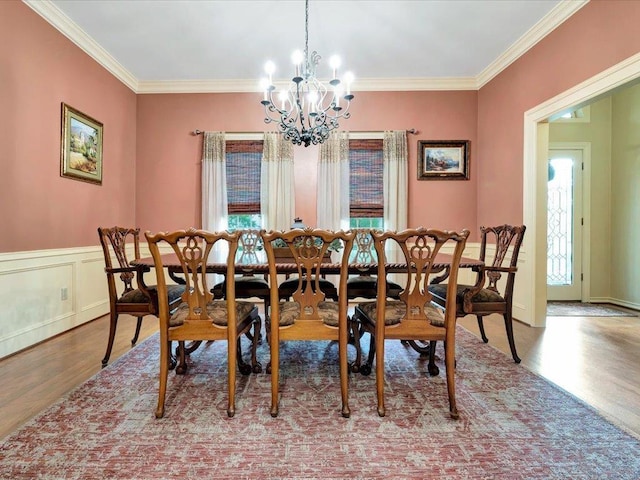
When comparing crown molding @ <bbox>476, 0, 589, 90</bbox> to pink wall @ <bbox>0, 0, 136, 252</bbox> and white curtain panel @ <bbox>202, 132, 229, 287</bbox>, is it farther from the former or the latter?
pink wall @ <bbox>0, 0, 136, 252</bbox>

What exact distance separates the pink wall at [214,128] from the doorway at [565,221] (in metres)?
1.20

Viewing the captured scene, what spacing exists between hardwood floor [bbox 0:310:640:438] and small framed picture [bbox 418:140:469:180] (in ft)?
6.45

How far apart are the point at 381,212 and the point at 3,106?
3881 millimetres

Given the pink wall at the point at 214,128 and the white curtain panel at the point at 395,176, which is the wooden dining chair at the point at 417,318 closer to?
the white curtain panel at the point at 395,176

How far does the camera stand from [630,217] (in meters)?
4.35

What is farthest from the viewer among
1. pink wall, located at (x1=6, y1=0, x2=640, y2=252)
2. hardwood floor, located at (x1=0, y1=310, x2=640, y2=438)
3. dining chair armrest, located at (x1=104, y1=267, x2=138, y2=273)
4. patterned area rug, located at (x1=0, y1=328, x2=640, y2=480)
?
pink wall, located at (x1=6, y1=0, x2=640, y2=252)

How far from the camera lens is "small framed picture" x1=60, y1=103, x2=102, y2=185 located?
10.6 ft

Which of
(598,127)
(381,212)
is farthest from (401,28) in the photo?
(598,127)

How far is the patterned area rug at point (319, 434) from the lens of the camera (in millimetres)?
1377

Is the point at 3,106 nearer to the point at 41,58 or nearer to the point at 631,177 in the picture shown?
the point at 41,58

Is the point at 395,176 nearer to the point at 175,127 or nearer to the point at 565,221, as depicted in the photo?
the point at 565,221

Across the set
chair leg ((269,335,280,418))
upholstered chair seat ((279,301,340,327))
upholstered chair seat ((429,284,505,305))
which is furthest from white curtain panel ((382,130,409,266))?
chair leg ((269,335,280,418))

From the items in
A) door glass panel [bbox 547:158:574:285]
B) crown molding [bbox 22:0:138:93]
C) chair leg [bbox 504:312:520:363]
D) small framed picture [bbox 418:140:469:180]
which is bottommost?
chair leg [bbox 504:312:520:363]

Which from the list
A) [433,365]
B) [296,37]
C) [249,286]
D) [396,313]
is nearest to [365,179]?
[296,37]
